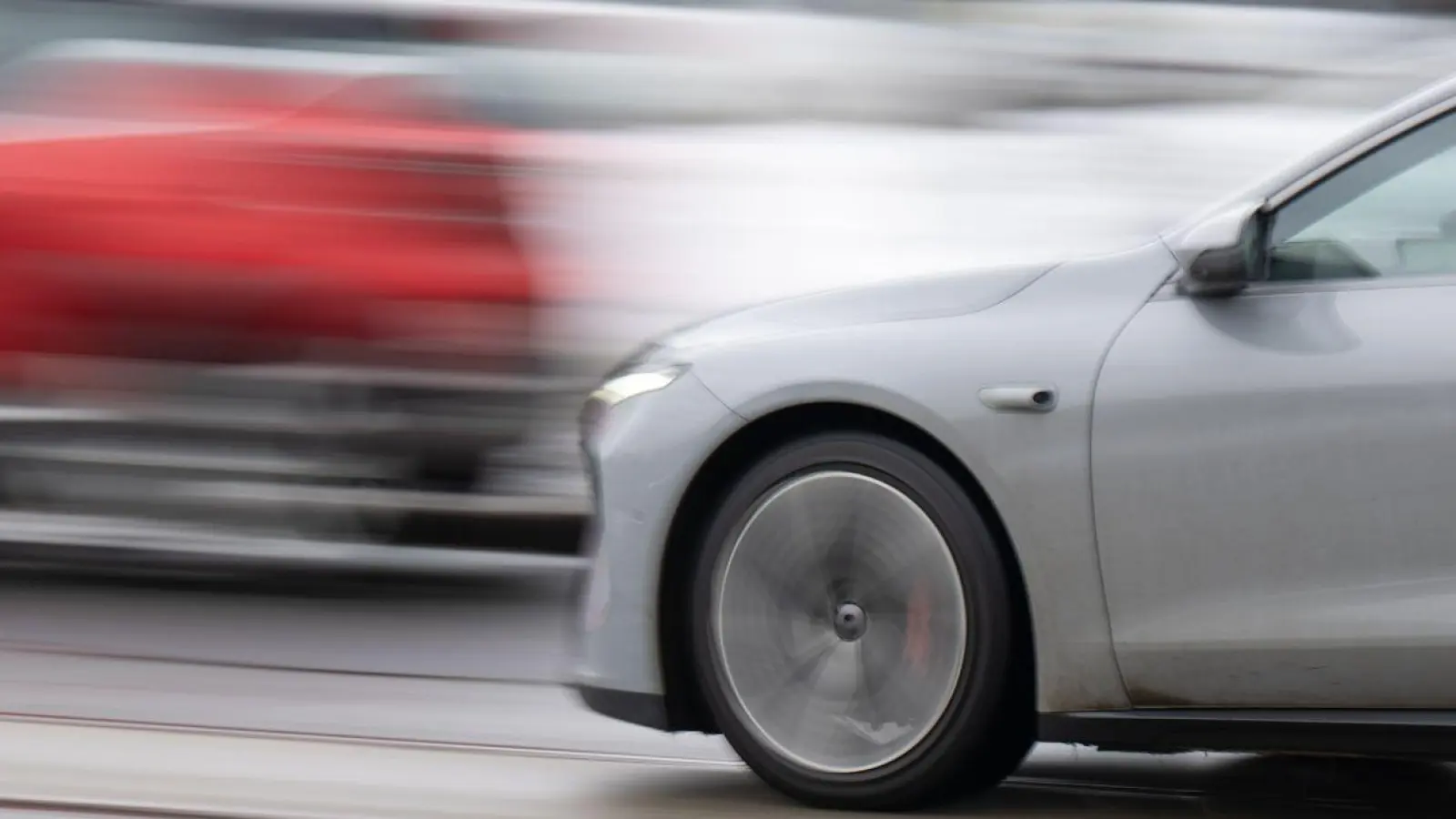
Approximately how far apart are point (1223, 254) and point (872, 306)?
26.8 inches

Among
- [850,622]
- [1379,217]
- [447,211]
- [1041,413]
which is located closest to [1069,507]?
[1041,413]

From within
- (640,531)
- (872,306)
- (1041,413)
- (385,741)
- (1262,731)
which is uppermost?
(872,306)

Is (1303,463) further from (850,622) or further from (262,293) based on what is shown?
(262,293)

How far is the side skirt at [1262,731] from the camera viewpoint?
4086mm

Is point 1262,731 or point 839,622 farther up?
point 839,622

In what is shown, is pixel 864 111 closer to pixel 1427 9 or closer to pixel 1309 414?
pixel 1427 9

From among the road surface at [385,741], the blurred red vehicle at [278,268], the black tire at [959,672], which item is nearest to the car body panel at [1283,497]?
the black tire at [959,672]

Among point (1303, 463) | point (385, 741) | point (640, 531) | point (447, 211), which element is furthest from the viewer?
point (447, 211)

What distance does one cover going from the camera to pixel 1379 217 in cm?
426

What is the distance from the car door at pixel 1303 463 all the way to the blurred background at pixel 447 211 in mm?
3610

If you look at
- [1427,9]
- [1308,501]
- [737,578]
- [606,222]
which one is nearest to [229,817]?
[737,578]

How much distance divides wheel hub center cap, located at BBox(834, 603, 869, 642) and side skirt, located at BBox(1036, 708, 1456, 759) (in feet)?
1.21

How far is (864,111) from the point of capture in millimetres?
8562

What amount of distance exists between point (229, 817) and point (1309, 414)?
6.94 feet
